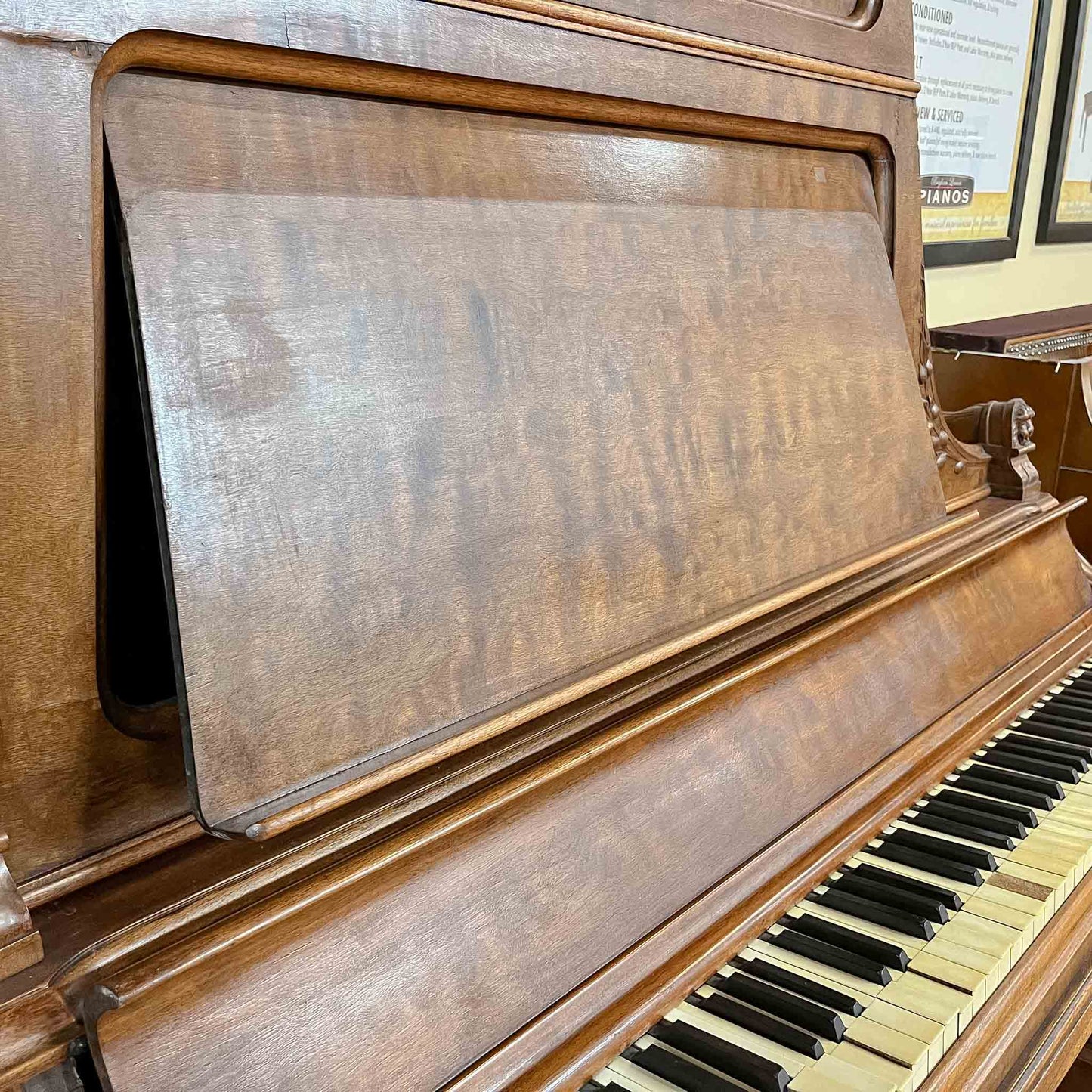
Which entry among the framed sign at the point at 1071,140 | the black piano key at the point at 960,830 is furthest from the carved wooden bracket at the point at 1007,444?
the framed sign at the point at 1071,140

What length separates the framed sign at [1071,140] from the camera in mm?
3553

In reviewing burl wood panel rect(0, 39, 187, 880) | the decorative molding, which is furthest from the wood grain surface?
the decorative molding

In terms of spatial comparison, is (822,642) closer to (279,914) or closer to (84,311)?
(279,914)

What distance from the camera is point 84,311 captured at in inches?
30.2

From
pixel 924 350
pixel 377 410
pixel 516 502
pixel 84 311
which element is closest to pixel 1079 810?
pixel 924 350

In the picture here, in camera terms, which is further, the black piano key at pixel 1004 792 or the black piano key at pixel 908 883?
the black piano key at pixel 1004 792

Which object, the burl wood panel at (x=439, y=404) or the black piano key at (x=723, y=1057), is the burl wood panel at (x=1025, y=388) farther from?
the black piano key at (x=723, y=1057)

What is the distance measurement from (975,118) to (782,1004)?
114 inches

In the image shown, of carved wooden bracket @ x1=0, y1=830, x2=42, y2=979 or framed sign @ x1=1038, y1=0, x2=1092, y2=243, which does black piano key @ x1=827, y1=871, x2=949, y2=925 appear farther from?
framed sign @ x1=1038, y1=0, x2=1092, y2=243

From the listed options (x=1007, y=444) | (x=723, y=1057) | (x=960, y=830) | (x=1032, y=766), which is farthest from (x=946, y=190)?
(x=723, y=1057)

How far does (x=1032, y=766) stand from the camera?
5.27ft

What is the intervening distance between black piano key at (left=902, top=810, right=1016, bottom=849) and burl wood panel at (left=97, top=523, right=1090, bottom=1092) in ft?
0.30

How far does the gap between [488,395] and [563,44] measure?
359 millimetres

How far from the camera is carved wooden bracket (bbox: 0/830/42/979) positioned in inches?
28.1
